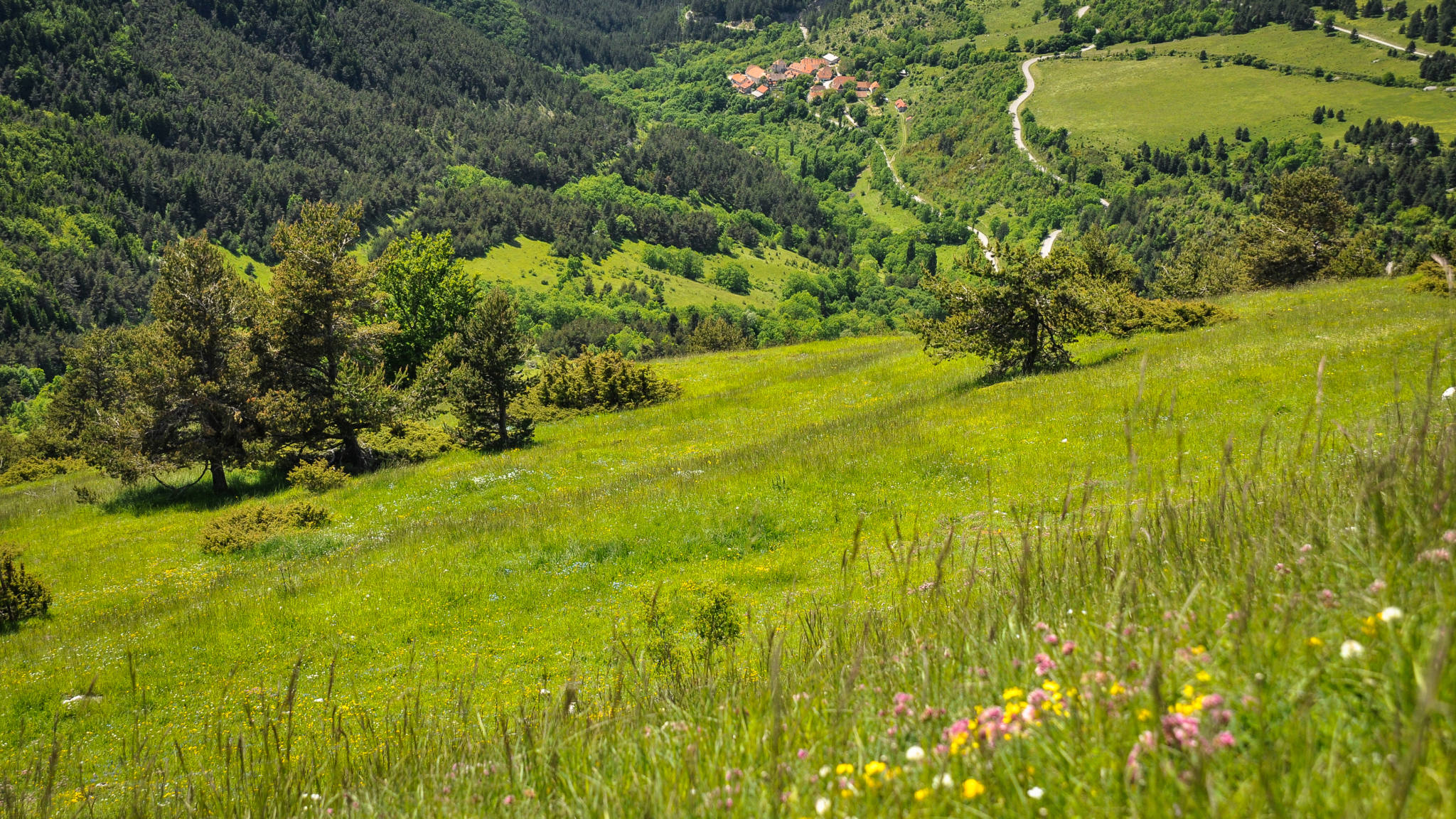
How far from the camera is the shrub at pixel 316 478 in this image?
2669 centimetres

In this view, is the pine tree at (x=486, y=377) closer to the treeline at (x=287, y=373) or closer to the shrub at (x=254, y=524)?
the treeline at (x=287, y=373)

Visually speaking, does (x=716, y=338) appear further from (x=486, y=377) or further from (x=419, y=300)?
(x=486, y=377)

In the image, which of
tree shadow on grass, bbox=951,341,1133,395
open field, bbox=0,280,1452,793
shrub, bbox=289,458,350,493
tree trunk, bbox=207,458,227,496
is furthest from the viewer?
tree trunk, bbox=207,458,227,496

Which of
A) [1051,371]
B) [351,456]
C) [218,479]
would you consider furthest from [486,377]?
[1051,371]

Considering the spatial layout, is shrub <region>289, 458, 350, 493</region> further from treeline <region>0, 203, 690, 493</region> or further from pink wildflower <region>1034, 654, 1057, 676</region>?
pink wildflower <region>1034, 654, 1057, 676</region>

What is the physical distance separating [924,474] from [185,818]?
590 inches

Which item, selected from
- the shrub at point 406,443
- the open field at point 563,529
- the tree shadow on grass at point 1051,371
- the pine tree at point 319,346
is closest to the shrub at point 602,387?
the shrub at point 406,443

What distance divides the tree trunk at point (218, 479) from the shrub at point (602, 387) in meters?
15.7

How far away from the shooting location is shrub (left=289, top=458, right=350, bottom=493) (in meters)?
26.7

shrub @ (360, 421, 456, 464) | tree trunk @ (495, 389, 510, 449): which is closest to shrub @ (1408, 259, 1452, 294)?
tree trunk @ (495, 389, 510, 449)

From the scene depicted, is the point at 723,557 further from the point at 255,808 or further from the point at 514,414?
the point at 514,414

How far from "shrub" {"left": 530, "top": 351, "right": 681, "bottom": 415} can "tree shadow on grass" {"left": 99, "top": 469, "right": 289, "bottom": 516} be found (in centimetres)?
1444

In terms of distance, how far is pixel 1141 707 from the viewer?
226cm

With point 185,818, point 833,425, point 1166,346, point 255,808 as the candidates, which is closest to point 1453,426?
point 255,808
